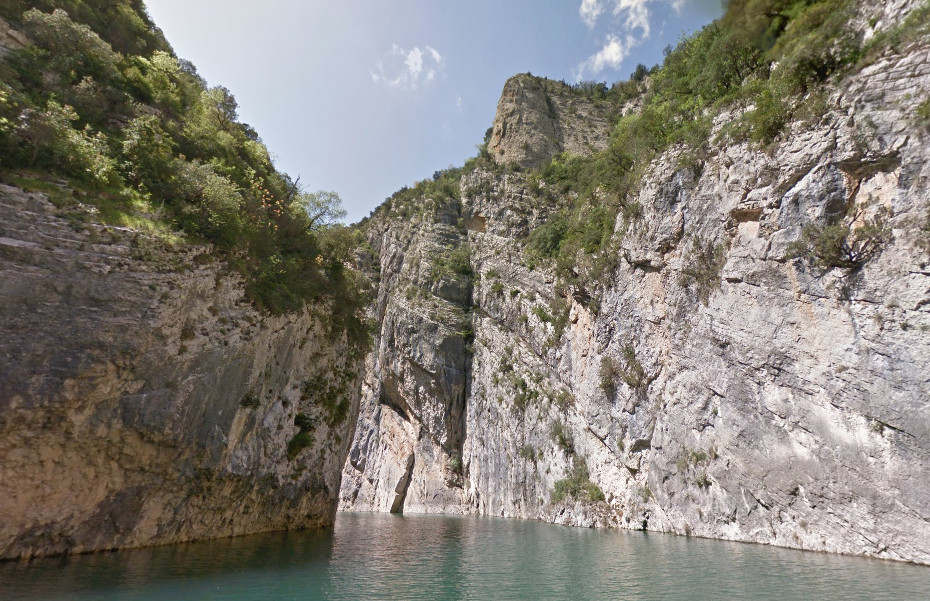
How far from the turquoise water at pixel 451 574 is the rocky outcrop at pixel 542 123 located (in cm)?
4397

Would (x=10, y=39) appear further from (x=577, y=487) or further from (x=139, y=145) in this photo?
(x=577, y=487)

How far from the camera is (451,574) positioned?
1269 cm

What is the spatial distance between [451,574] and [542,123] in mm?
51748

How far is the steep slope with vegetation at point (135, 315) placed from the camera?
12141mm

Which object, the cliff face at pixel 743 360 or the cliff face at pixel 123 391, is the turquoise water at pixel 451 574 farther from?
the cliff face at pixel 743 360

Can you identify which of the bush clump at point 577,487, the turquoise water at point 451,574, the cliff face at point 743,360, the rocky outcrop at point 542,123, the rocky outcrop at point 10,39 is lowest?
the turquoise water at point 451,574

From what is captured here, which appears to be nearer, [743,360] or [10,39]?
[10,39]

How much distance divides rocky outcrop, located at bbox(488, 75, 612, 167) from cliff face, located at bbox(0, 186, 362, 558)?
4106cm

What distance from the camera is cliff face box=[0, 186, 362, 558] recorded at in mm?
11820

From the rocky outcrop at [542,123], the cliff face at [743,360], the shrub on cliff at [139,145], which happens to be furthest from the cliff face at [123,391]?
the rocky outcrop at [542,123]

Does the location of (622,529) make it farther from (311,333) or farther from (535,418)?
(311,333)

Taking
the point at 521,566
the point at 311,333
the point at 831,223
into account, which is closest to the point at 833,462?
the point at 831,223

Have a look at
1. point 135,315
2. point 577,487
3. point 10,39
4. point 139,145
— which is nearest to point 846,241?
point 577,487

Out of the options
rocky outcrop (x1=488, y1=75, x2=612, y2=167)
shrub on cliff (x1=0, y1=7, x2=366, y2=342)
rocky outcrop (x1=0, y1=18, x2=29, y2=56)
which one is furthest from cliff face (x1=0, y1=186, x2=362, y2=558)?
rocky outcrop (x1=488, y1=75, x2=612, y2=167)
